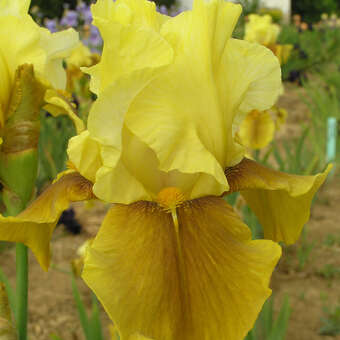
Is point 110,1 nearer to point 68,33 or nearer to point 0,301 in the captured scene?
point 68,33

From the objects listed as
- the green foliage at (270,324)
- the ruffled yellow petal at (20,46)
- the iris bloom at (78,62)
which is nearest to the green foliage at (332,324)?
the green foliage at (270,324)

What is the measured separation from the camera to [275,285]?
83.3 inches

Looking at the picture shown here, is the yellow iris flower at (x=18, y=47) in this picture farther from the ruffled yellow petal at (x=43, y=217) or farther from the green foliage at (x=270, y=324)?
the green foliage at (x=270, y=324)

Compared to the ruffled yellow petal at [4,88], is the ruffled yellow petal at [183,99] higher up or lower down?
higher up

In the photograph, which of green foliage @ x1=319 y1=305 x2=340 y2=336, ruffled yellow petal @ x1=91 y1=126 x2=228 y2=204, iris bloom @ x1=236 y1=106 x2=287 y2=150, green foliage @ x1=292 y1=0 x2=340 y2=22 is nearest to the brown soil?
green foliage @ x1=319 y1=305 x2=340 y2=336

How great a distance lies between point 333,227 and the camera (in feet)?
9.00

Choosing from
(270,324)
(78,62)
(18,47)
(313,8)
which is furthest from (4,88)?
(313,8)

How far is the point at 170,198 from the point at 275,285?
163 cm

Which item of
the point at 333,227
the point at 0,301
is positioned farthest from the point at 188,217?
the point at 333,227

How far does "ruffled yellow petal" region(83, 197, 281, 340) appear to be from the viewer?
1.75 ft

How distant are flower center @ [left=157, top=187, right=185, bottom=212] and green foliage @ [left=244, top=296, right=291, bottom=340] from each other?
430 millimetres

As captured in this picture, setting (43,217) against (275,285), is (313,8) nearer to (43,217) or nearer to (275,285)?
(275,285)

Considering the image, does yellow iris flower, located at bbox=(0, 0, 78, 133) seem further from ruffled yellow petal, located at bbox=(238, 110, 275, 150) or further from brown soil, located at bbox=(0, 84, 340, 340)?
ruffled yellow petal, located at bbox=(238, 110, 275, 150)

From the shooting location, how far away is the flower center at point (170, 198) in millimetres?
621
